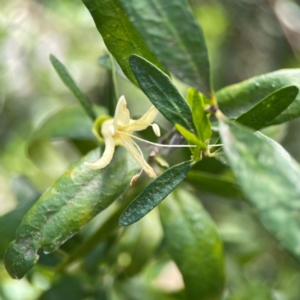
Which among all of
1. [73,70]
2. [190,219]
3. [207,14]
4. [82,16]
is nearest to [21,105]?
[73,70]

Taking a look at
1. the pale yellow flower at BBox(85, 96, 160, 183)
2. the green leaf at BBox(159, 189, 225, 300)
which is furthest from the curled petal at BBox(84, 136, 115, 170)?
the green leaf at BBox(159, 189, 225, 300)

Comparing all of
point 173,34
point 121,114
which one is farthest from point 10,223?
point 173,34

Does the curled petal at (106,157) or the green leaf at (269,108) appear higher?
the curled petal at (106,157)

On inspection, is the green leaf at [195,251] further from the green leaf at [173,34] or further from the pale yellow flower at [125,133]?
the green leaf at [173,34]

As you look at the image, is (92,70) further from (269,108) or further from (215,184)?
(269,108)

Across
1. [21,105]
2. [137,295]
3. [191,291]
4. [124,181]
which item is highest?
[124,181]

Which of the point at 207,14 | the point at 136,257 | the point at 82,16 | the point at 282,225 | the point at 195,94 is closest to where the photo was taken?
the point at 282,225

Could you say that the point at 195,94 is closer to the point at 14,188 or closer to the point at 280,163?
the point at 280,163

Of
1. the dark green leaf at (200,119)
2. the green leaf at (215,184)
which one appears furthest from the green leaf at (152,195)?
the green leaf at (215,184)
